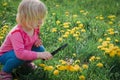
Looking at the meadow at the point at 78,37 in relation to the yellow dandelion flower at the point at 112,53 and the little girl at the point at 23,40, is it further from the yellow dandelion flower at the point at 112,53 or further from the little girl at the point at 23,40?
the little girl at the point at 23,40

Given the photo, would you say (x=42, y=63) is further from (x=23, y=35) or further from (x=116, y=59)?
(x=116, y=59)

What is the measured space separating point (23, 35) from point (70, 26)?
1.73m

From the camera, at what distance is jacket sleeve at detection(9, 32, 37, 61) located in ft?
11.2

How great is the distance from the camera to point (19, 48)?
3400mm

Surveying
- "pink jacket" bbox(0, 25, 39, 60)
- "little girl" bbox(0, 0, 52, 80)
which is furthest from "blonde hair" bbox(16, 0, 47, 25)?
"pink jacket" bbox(0, 25, 39, 60)

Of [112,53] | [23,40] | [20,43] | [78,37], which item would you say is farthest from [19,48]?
[78,37]

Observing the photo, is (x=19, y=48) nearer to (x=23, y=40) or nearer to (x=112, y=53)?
(x=23, y=40)

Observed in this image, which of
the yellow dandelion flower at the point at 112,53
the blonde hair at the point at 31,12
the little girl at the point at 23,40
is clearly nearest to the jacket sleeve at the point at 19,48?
the little girl at the point at 23,40

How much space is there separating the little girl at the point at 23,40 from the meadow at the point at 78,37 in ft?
0.55

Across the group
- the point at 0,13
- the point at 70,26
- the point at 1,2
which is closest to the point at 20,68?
the point at 70,26

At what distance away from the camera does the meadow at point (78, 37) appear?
3715 millimetres

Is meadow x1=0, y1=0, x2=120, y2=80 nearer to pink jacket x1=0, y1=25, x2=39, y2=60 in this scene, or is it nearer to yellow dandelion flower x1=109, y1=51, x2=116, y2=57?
yellow dandelion flower x1=109, y1=51, x2=116, y2=57

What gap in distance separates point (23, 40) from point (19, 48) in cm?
17

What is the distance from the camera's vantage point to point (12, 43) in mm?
3471
